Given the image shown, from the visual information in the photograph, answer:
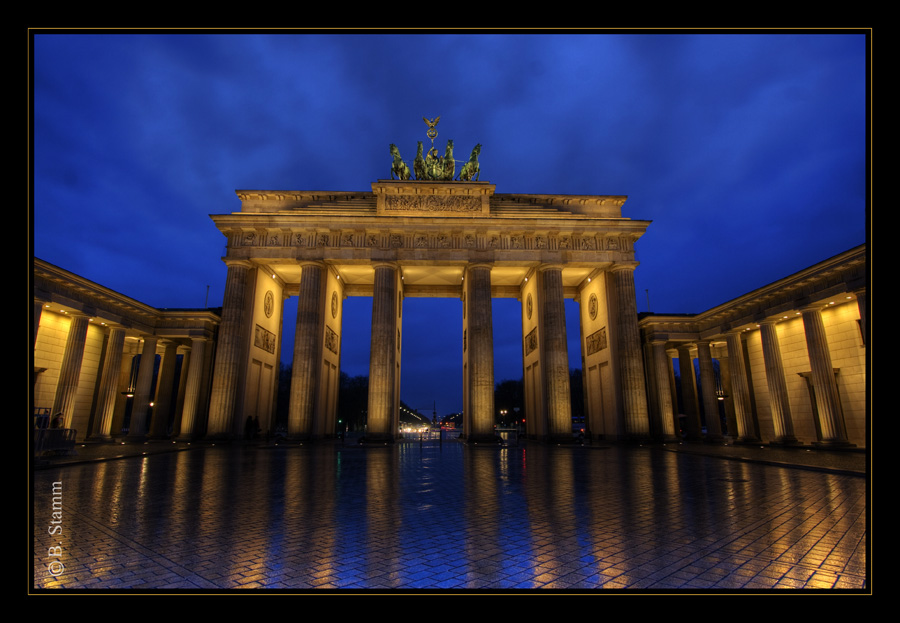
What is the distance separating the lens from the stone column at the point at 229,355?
92.3ft

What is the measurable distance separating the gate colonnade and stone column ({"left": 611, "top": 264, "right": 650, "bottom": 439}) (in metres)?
0.07

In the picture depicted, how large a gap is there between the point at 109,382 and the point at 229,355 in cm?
898

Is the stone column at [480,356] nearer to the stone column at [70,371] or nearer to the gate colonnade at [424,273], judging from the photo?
the gate colonnade at [424,273]

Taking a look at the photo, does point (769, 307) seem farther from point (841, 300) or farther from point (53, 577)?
point (53, 577)

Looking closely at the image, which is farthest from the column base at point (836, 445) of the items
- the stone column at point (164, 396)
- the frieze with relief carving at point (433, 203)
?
the stone column at point (164, 396)

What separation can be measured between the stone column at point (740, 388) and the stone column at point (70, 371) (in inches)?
1705

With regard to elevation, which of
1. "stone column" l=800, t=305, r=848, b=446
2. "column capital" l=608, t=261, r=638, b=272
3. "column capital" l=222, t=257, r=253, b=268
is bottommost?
"stone column" l=800, t=305, r=848, b=446

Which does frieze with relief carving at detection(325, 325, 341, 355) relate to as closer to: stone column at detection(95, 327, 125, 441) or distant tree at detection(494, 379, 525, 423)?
stone column at detection(95, 327, 125, 441)

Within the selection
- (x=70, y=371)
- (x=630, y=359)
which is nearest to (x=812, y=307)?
(x=630, y=359)

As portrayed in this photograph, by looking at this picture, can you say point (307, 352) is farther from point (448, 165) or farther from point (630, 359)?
point (630, 359)

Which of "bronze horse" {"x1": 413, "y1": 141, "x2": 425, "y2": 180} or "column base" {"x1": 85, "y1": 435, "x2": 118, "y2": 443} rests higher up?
"bronze horse" {"x1": 413, "y1": 141, "x2": 425, "y2": 180}

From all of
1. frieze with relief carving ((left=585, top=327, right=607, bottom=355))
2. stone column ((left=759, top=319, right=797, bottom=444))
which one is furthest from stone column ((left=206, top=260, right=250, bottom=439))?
stone column ((left=759, top=319, right=797, bottom=444))

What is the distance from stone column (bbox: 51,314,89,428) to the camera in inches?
985
